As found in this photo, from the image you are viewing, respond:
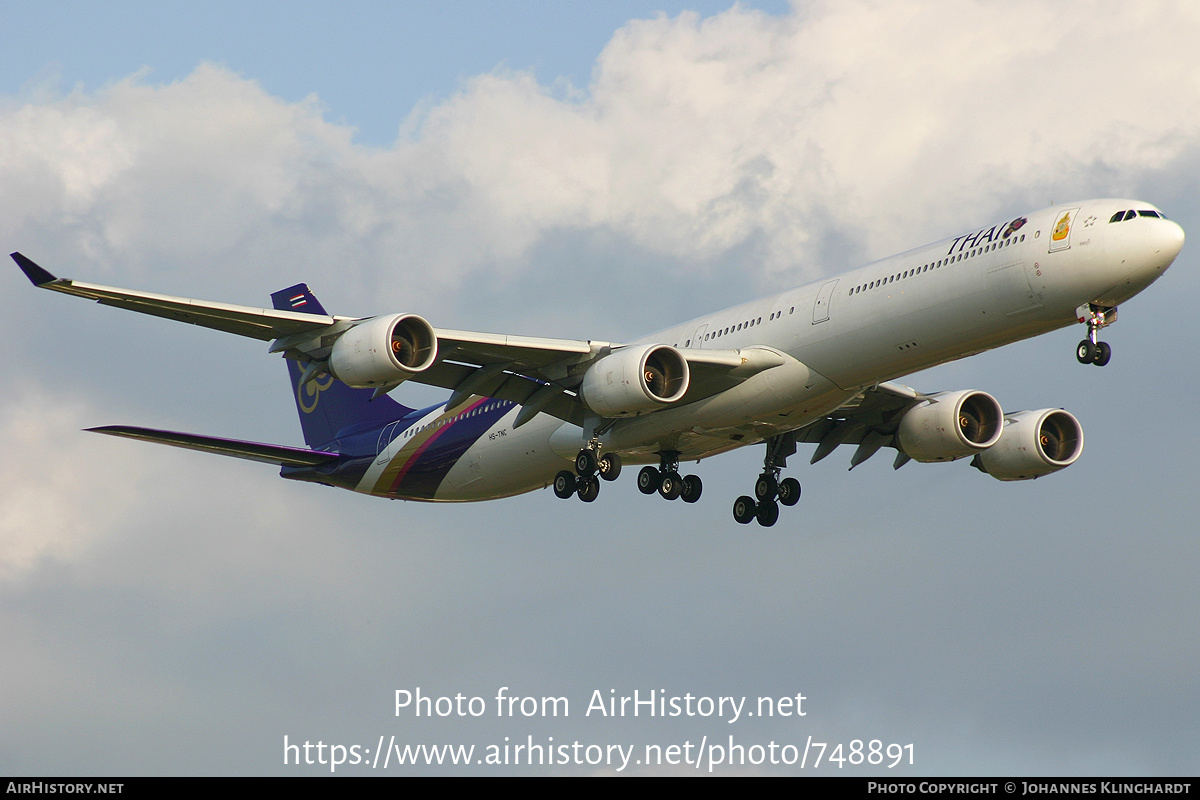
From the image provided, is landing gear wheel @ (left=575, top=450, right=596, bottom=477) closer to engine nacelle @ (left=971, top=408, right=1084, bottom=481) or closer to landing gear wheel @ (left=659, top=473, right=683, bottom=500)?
landing gear wheel @ (left=659, top=473, right=683, bottom=500)

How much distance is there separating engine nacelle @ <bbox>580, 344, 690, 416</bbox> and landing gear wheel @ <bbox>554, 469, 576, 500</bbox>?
16.3 feet

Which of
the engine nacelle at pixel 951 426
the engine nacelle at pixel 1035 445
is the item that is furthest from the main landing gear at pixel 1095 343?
the engine nacelle at pixel 1035 445

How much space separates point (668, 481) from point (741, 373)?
600 cm

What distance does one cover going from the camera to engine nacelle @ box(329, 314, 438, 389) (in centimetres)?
3362

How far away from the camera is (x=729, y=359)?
1427 inches

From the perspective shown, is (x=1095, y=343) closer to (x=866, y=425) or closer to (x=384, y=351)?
(x=866, y=425)

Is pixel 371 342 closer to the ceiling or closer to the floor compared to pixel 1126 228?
closer to the floor

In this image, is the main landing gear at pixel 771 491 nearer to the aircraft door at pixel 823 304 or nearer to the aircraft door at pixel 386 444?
the aircraft door at pixel 823 304

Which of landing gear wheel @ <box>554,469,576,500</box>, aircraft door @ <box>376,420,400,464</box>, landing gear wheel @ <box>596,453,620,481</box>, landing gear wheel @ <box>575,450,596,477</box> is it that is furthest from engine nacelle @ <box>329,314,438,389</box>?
aircraft door @ <box>376,420,400,464</box>

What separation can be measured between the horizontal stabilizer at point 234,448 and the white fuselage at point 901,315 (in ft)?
32.3

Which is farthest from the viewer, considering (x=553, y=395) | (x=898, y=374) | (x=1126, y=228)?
(x=553, y=395)

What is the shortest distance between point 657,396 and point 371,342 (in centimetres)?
712

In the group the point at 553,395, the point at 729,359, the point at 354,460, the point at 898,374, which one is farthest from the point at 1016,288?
the point at 354,460

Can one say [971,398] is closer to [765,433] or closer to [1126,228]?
[765,433]
